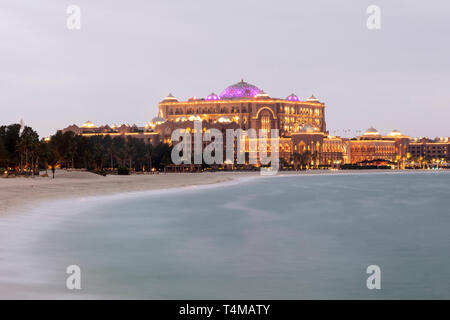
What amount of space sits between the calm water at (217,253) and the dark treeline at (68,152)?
5026cm

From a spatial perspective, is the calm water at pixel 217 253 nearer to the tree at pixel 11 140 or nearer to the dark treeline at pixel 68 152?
the dark treeline at pixel 68 152

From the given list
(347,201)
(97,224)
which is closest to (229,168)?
(347,201)

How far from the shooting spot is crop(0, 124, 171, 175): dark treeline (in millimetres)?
100875

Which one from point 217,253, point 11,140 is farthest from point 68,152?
point 217,253

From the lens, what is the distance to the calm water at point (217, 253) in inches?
851

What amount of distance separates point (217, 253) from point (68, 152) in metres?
100

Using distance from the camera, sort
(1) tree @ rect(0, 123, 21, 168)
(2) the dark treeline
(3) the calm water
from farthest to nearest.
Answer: (1) tree @ rect(0, 123, 21, 168), (2) the dark treeline, (3) the calm water

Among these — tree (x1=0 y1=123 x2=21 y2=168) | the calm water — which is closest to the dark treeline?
tree (x1=0 y1=123 x2=21 y2=168)

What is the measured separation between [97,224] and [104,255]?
11917 mm

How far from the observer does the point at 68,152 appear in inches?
4919

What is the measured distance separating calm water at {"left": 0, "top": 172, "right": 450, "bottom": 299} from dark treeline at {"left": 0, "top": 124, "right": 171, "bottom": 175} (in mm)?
50263

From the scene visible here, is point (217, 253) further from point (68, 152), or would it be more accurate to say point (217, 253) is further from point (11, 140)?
point (68, 152)

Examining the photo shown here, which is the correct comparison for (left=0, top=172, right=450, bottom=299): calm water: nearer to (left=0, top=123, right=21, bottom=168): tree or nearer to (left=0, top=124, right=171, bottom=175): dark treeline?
(left=0, top=124, right=171, bottom=175): dark treeline
